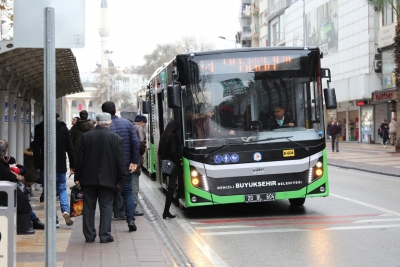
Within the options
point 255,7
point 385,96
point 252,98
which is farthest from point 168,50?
point 252,98

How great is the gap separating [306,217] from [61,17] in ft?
24.2

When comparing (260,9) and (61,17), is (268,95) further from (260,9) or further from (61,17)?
(260,9)

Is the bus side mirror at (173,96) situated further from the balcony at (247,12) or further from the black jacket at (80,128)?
the balcony at (247,12)

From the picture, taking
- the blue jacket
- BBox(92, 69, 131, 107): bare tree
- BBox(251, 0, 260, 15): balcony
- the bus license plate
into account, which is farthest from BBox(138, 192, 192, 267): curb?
BBox(92, 69, 131, 107): bare tree

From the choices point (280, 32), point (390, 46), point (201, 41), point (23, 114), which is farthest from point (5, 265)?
point (201, 41)

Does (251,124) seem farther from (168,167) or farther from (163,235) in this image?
(163,235)

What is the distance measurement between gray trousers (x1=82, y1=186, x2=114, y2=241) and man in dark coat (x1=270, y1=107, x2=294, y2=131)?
3.75 m

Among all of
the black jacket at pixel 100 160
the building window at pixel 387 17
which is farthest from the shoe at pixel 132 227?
the building window at pixel 387 17

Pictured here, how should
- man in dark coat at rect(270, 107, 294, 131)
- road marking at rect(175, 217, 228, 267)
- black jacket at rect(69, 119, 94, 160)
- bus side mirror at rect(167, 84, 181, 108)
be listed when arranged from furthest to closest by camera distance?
1. black jacket at rect(69, 119, 94, 160)
2. man in dark coat at rect(270, 107, 294, 131)
3. bus side mirror at rect(167, 84, 181, 108)
4. road marking at rect(175, 217, 228, 267)

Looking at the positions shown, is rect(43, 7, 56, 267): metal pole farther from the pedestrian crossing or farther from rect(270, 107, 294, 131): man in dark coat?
rect(270, 107, 294, 131): man in dark coat

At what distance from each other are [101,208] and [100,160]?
668 millimetres

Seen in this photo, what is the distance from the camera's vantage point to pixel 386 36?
157 ft

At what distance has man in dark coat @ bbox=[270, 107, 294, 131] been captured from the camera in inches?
469

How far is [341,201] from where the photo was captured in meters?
14.3
